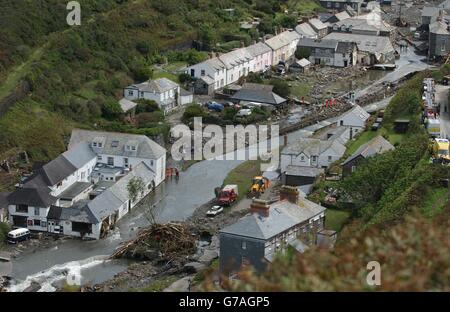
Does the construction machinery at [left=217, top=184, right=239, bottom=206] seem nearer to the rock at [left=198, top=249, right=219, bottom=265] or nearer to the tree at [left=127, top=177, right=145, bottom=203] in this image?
the tree at [left=127, top=177, right=145, bottom=203]

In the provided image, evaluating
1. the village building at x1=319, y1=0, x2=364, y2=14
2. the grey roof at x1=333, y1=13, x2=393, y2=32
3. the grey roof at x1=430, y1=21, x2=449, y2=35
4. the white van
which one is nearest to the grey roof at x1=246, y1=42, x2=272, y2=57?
the grey roof at x1=333, y1=13, x2=393, y2=32

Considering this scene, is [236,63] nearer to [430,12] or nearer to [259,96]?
[259,96]

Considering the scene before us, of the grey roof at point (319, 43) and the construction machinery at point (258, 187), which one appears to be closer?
the construction machinery at point (258, 187)

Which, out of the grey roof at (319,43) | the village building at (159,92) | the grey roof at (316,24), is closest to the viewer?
the village building at (159,92)

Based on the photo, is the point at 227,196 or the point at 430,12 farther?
the point at 430,12

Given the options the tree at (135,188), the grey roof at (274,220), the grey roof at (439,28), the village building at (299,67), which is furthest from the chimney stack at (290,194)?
the grey roof at (439,28)

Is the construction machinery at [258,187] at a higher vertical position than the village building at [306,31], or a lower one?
lower

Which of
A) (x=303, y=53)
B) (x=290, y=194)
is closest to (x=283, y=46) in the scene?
(x=303, y=53)

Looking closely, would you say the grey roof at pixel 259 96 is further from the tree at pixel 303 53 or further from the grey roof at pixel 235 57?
the tree at pixel 303 53
